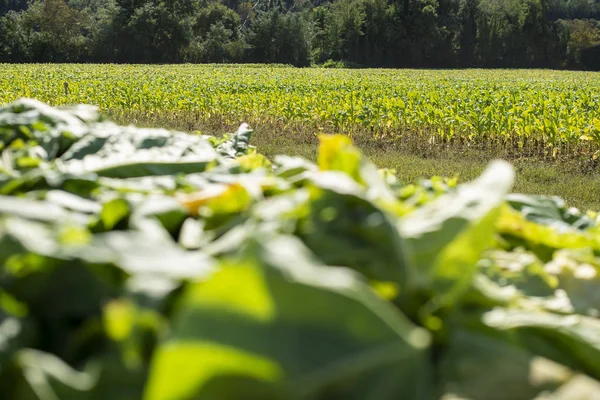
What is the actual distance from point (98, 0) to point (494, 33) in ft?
305

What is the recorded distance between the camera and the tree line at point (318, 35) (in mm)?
61719

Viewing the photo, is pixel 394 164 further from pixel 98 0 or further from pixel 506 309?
pixel 98 0

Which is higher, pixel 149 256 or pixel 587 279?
pixel 149 256

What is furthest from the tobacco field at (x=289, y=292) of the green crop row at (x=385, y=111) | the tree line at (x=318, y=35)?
the tree line at (x=318, y=35)

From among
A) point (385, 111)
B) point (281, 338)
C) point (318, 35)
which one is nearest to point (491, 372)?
point (281, 338)

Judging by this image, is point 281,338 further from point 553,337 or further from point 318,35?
point 318,35

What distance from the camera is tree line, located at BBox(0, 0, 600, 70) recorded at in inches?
2430

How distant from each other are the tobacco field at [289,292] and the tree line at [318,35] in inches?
2446

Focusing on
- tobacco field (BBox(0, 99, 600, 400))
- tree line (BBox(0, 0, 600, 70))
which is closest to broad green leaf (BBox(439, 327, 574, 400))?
tobacco field (BBox(0, 99, 600, 400))

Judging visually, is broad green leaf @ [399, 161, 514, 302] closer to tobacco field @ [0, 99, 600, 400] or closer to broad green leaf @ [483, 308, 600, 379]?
tobacco field @ [0, 99, 600, 400]

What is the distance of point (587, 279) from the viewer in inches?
43.8

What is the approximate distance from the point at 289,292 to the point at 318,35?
77190 millimetres

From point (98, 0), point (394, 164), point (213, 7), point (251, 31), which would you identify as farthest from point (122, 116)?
point (98, 0)

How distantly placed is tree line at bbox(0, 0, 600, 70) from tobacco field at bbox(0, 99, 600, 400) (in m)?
62.1
